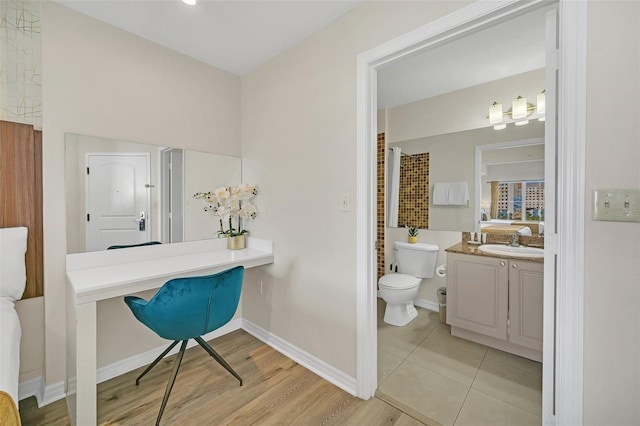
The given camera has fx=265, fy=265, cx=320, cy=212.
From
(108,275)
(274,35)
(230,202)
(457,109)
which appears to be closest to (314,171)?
(230,202)

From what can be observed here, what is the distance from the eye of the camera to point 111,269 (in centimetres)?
171

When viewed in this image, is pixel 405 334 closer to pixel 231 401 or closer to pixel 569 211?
pixel 231 401

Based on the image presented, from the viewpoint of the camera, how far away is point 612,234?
3.06ft

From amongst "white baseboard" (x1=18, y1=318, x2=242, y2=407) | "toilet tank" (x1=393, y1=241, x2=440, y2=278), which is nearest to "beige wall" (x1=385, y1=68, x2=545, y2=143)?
"toilet tank" (x1=393, y1=241, x2=440, y2=278)

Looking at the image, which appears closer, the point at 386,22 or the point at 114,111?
the point at 386,22

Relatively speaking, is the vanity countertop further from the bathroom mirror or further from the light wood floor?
the light wood floor

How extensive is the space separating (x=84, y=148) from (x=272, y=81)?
4.64 feet

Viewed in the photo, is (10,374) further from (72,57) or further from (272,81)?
(272,81)

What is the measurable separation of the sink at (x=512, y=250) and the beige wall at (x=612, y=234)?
50.1 inches

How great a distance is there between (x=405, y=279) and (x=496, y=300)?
762 millimetres

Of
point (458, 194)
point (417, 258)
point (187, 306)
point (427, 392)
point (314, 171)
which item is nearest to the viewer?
point (187, 306)

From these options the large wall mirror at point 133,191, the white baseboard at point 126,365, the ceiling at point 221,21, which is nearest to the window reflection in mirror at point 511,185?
the ceiling at point 221,21

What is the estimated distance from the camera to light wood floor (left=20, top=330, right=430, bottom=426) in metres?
1.46

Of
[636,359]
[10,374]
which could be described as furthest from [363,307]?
[10,374]
